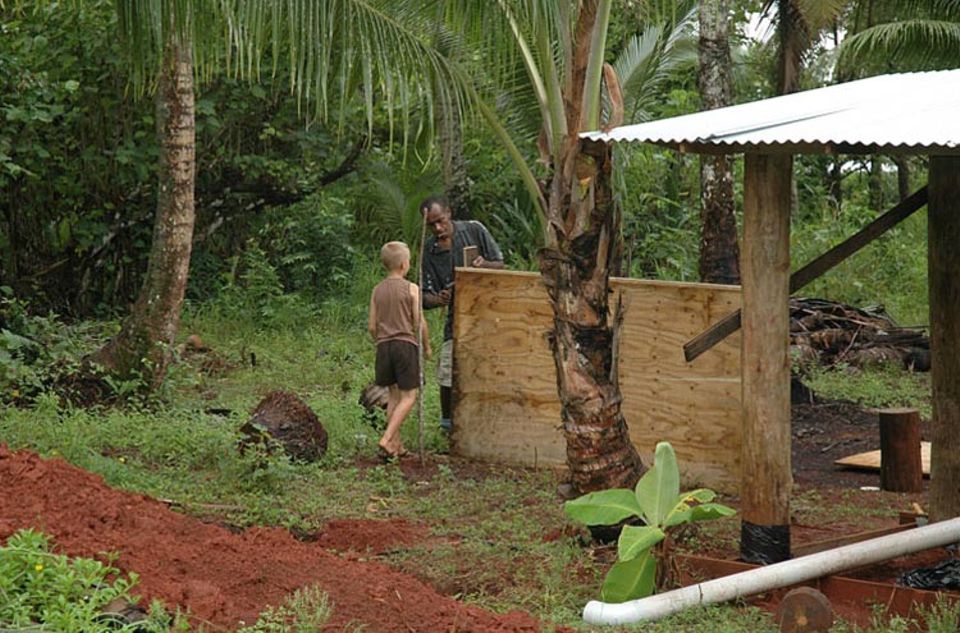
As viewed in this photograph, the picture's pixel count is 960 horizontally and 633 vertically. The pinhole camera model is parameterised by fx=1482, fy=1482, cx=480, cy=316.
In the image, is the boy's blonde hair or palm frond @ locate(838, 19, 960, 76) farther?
palm frond @ locate(838, 19, 960, 76)

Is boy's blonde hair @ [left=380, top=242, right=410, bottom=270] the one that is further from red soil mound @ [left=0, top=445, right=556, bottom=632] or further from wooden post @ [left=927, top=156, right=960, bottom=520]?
wooden post @ [left=927, top=156, right=960, bottom=520]

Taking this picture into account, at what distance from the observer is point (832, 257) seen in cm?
746

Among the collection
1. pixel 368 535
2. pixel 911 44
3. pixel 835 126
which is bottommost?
pixel 368 535

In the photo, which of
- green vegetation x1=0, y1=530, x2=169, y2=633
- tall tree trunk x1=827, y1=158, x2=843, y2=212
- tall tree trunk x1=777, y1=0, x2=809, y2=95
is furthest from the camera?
tall tree trunk x1=827, y1=158, x2=843, y2=212

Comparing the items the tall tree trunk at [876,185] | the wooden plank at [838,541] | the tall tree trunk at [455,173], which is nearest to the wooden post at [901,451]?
the wooden plank at [838,541]

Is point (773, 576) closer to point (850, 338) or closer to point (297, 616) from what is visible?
point (297, 616)

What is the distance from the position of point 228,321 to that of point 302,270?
194 centimetres

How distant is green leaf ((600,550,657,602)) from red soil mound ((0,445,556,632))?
2.01ft

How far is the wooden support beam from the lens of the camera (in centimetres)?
743

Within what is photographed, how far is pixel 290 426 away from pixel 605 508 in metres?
3.44

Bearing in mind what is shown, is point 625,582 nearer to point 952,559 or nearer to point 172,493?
point 952,559

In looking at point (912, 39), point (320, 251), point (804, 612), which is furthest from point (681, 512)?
point (912, 39)

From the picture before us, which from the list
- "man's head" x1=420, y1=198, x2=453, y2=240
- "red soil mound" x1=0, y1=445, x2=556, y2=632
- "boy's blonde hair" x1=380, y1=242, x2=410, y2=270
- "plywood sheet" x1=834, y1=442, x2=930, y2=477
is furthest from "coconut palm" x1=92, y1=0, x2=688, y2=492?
"plywood sheet" x1=834, y1=442, x2=930, y2=477

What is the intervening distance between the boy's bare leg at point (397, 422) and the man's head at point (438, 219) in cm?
129
